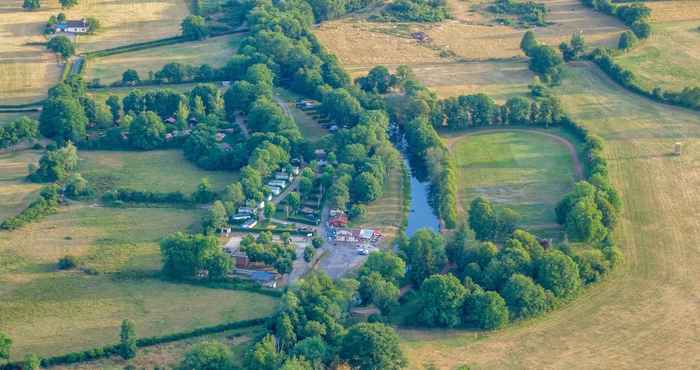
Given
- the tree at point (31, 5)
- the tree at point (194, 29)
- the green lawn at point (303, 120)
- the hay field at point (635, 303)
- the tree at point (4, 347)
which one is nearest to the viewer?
the tree at point (4, 347)

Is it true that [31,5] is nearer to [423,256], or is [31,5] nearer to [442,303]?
[423,256]

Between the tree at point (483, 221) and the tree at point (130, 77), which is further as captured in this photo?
the tree at point (130, 77)

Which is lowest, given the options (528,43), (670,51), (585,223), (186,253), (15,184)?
(585,223)

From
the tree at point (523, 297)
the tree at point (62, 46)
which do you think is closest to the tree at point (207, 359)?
the tree at point (523, 297)

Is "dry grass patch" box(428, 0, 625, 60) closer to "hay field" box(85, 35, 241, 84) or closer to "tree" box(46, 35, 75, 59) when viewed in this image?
"hay field" box(85, 35, 241, 84)

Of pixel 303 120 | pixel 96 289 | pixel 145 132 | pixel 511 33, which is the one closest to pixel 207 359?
pixel 96 289

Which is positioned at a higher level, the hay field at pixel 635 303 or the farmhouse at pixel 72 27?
the farmhouse at pixel 72 27

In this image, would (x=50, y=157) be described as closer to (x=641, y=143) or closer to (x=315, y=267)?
(x=315, y=267)

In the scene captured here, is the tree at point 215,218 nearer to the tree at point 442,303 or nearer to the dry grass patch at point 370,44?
the tree at point 442,303
